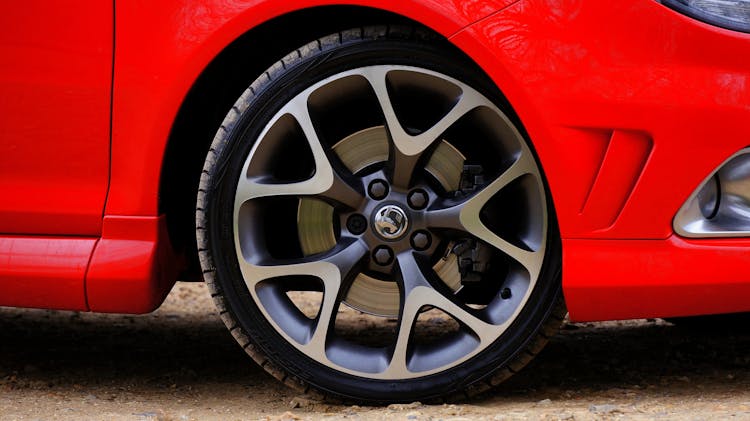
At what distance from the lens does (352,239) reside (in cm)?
263

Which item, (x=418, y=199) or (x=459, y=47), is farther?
(x=418, y=199)

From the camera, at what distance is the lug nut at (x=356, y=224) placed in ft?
8.60

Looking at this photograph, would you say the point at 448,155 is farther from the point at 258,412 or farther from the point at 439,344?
the point at 258,412

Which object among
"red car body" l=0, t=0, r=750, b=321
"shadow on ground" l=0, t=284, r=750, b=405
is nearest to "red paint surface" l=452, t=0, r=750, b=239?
"red car body" l=0, t=0, r=750, b=321

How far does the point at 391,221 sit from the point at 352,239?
0.34 ft

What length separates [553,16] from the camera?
2.36 meters

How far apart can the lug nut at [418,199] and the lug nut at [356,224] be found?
116mm

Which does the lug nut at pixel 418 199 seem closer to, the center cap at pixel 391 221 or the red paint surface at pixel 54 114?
the center cap at pixel 391 221

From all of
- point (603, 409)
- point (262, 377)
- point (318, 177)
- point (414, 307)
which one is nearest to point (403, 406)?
point (414, 307)

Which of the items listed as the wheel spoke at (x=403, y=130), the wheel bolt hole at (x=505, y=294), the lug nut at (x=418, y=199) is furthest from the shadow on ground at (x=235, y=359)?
the wheel spoke at (x=403, y=130)

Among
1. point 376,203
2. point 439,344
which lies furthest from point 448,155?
point 439,344

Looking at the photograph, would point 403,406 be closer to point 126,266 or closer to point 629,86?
point 126,266

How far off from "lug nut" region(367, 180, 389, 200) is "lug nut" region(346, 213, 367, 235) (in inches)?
2.3

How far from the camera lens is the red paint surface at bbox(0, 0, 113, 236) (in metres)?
2.61
